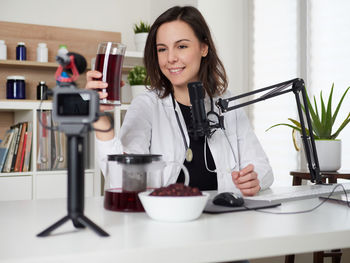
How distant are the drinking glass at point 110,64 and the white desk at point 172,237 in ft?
1.17

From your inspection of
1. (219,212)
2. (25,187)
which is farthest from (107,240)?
(25,187)

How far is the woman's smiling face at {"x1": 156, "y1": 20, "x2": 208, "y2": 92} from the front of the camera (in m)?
1.92

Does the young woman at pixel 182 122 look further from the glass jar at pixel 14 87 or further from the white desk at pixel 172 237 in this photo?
the glass jar at pixel 14 87

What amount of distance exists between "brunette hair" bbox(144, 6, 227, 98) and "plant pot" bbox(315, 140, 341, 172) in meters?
0.68

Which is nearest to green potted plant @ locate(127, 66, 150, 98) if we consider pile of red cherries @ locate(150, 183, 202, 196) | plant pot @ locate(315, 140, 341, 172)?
plant pot @ locate(315, 140, 341, 172)

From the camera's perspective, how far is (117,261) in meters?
0.78

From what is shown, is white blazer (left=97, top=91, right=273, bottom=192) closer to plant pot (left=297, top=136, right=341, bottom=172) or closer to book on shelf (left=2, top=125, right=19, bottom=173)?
plant pot (left=297, top=136, right=341, bottom=172)

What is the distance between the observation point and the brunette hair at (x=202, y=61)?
1.99m

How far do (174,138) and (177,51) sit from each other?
37 centimetres

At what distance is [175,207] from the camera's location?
1.01 m

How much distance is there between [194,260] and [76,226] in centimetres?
27

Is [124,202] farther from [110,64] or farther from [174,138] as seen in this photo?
[174,138]

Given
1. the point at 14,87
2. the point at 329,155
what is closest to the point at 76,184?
the point at 329,155

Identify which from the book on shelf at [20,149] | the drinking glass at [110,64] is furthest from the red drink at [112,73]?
the book on shelf at [20,149]
